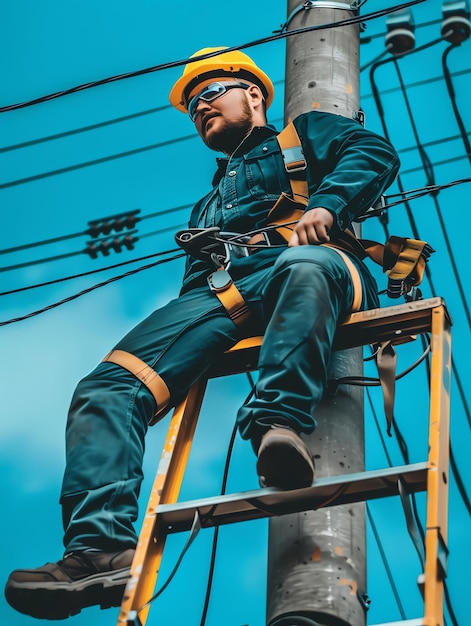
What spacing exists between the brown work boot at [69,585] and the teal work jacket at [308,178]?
59.6 inches

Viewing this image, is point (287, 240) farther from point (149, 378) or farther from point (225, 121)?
point (225, 121)

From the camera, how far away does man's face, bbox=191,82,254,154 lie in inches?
240

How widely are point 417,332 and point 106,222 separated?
537 centimetres

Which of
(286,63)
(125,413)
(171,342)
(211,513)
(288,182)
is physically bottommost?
(211,513)

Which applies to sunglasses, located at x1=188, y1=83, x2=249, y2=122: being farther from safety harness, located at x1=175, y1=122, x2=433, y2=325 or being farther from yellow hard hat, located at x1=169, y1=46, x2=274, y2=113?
safety harness, located at x1=175, y1=122, x2=433, y2=325

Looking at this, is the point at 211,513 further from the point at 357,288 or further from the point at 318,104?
the point at 318,104

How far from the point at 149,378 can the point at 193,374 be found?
191 millimetres

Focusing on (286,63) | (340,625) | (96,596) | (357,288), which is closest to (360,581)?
(340,625)

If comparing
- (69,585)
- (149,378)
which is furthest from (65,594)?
(149,378)

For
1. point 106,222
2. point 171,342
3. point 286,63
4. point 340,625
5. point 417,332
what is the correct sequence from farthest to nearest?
point 106,222 < point 286,63 < point 171,342 < point 417,332 < point 340,625

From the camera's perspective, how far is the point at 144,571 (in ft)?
13.7

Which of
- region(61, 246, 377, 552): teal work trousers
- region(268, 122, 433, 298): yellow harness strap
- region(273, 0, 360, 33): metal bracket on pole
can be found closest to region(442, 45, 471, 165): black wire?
region(273, 0, 360, 33): metal bracket on pole

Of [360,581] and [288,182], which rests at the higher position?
[288,182]

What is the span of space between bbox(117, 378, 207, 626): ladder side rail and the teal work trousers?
95mm
